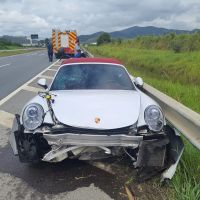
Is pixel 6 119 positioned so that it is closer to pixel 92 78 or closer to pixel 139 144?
pixel 92 78

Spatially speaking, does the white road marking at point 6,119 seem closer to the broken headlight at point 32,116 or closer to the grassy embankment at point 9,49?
the broken headlight at point 32,116

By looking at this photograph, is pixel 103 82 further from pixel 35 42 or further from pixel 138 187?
pixel 35 42

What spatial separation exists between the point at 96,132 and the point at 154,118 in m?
0.78

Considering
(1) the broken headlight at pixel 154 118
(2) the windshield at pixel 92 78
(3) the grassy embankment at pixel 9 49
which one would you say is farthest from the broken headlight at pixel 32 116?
(3) the grassy embankment at pixel 9 49

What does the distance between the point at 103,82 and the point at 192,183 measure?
2.46 meters

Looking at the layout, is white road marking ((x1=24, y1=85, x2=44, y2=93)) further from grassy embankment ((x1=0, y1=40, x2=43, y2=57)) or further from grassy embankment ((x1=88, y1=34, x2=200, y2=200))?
grassy embankment ((x1=0, y1=40, x2=43, y2=57))

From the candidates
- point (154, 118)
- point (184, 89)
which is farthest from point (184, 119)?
point (184, 89)

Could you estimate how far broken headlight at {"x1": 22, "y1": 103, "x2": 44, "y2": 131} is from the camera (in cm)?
463

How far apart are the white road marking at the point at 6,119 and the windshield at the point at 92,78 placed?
1.76m

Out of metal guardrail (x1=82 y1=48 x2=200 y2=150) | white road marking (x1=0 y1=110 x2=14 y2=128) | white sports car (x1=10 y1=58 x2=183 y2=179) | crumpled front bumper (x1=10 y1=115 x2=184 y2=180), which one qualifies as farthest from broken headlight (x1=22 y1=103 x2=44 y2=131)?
white road marking (x1=0 y1=110 x2=14 y2=128)

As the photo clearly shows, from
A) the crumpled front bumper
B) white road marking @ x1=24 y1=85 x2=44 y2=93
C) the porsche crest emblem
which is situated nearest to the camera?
the crumpled front bumper

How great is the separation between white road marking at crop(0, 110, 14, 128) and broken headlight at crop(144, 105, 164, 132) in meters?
3.44

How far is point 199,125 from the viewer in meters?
4.07

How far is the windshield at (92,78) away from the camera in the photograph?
19.6 feet
